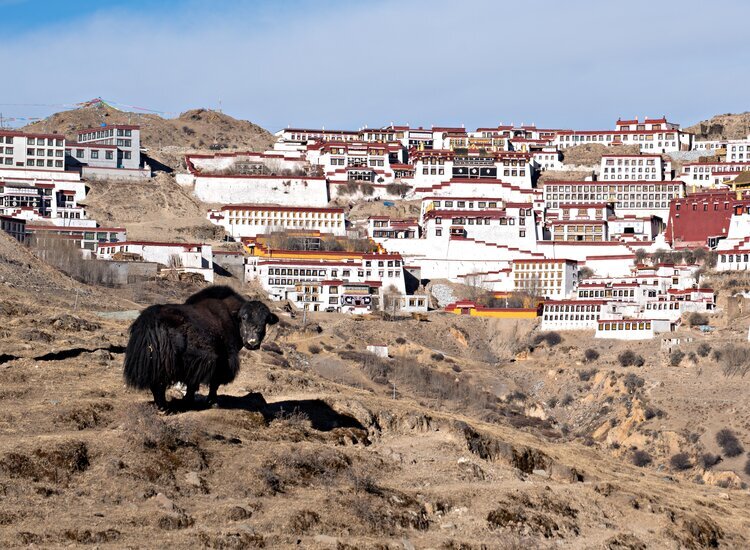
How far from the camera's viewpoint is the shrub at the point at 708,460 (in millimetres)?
64900

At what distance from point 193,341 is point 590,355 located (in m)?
69.1

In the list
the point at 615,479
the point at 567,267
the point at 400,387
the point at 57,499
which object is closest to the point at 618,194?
the point at 567,267

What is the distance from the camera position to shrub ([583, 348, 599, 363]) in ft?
287

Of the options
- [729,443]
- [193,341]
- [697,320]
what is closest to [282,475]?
[193,341]

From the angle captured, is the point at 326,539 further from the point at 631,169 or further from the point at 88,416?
the point at 631,169

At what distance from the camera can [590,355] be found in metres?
88.2

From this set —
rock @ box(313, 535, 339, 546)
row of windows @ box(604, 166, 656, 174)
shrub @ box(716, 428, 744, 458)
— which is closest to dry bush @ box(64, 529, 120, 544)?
rock @ box(313, 535, 339, 546)

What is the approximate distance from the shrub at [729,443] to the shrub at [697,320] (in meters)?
24.3

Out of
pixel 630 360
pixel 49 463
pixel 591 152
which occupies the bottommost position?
pixel 630 360

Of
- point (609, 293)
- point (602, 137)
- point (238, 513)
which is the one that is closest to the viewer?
point (238, 513)

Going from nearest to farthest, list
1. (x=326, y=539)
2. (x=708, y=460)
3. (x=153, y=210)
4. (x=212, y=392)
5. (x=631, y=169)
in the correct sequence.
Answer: (x=326, y=539)
(x=212, y=392)
(x=708, y=460)
(x=153, y=210)
(x=631, y=169)

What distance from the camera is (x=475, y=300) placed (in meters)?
103

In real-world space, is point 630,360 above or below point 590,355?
below

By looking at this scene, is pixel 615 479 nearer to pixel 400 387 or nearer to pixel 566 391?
pixel 400 387
